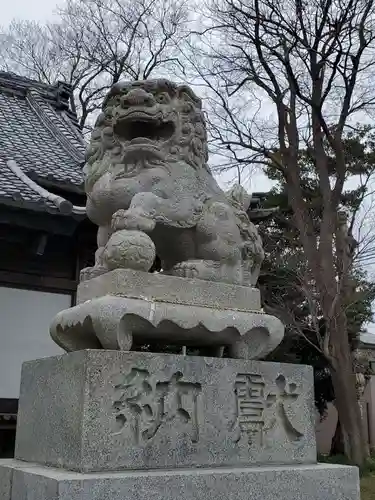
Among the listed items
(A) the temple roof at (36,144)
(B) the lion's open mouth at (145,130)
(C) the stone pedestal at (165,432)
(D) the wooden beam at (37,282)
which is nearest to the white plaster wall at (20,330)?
(D) the wooden beam at (37,282)

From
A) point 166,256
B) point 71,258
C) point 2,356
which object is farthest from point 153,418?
point 71,258

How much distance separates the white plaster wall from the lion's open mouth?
15.0 feet

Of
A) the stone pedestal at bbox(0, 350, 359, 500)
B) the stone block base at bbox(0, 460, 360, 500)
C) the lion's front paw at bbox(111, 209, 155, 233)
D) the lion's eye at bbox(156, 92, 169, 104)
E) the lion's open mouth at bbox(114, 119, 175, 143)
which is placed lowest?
the stone block base at bbox(0, 460, 360, 500)

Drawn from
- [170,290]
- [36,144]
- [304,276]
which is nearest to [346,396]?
[304,276]

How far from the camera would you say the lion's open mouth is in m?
3.19

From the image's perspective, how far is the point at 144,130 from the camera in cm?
326

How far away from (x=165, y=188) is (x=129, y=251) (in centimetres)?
48

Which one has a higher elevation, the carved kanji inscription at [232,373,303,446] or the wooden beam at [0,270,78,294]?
the wooden beam at [0,270,78,294]

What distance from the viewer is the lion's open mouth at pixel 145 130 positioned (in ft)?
10.5

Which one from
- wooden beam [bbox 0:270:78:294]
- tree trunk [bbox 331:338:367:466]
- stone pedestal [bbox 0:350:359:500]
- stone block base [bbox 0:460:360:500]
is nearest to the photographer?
stone block base [bbox 0:460:360:500]

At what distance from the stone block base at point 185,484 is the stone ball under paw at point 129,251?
3.16ft

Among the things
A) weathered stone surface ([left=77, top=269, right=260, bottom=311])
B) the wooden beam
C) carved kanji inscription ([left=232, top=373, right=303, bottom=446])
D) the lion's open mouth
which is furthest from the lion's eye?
the wooden beam

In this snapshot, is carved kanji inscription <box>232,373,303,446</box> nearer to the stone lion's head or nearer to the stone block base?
the stone block base

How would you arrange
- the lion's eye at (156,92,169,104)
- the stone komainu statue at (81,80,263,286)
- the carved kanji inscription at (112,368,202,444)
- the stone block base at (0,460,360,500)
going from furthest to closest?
the lion's eye at (156,92,169,104) → the stone komainu statue at (81,80,263,286) → the carved kanji inscription at (112,368,202,444) → the stone block base at (0,460,360,500)
